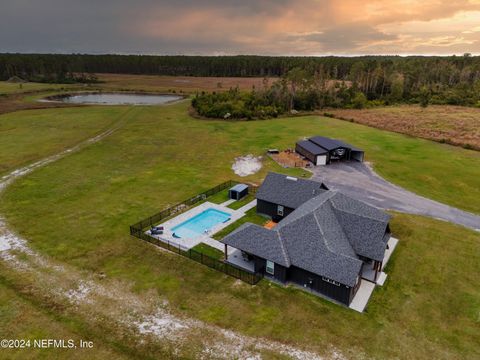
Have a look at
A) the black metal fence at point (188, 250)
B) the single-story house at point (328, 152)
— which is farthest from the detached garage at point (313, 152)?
the black metal fence at point (188, 250)

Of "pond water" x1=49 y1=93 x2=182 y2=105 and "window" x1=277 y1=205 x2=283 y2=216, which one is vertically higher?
"pond water" x1=49 y1=93 x2=182 y2=105

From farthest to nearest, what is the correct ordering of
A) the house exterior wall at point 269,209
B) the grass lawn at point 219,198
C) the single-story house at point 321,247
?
the grass lawn at point 219,198
the house exterior wall at point 269,209
the single-story house at point 321,247

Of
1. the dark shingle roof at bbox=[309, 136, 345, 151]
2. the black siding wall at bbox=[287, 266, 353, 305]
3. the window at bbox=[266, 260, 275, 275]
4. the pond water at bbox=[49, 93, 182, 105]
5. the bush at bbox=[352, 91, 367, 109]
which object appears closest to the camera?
the black siding wall at bbox=[287, 266, 353, 305]

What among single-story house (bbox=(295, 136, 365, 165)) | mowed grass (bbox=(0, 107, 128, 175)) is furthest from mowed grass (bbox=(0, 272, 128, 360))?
single-story house (bbox=(295, 136, 365, 165))

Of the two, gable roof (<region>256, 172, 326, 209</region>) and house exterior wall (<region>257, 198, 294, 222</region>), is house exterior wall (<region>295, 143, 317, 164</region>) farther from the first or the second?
house exterior wall (<region>257, 198, 294, 222</region>)

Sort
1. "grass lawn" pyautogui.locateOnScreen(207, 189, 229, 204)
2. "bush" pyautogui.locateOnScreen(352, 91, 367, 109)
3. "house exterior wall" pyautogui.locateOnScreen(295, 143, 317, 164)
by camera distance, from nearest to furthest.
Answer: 1. "grass lawn" pyautogui.locateOnScreen(207, 189, 229, 204)
2. "house exterior wall" pyautogui.locateOnScreen(295, 143, 317, 164)
3. "bush" pyautogui.locateOnScreen(352, 91, 367, 109)

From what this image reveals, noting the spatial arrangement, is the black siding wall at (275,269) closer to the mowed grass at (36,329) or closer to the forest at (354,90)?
the mowed grass at (36,329)

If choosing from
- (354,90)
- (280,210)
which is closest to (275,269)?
(280,210)
